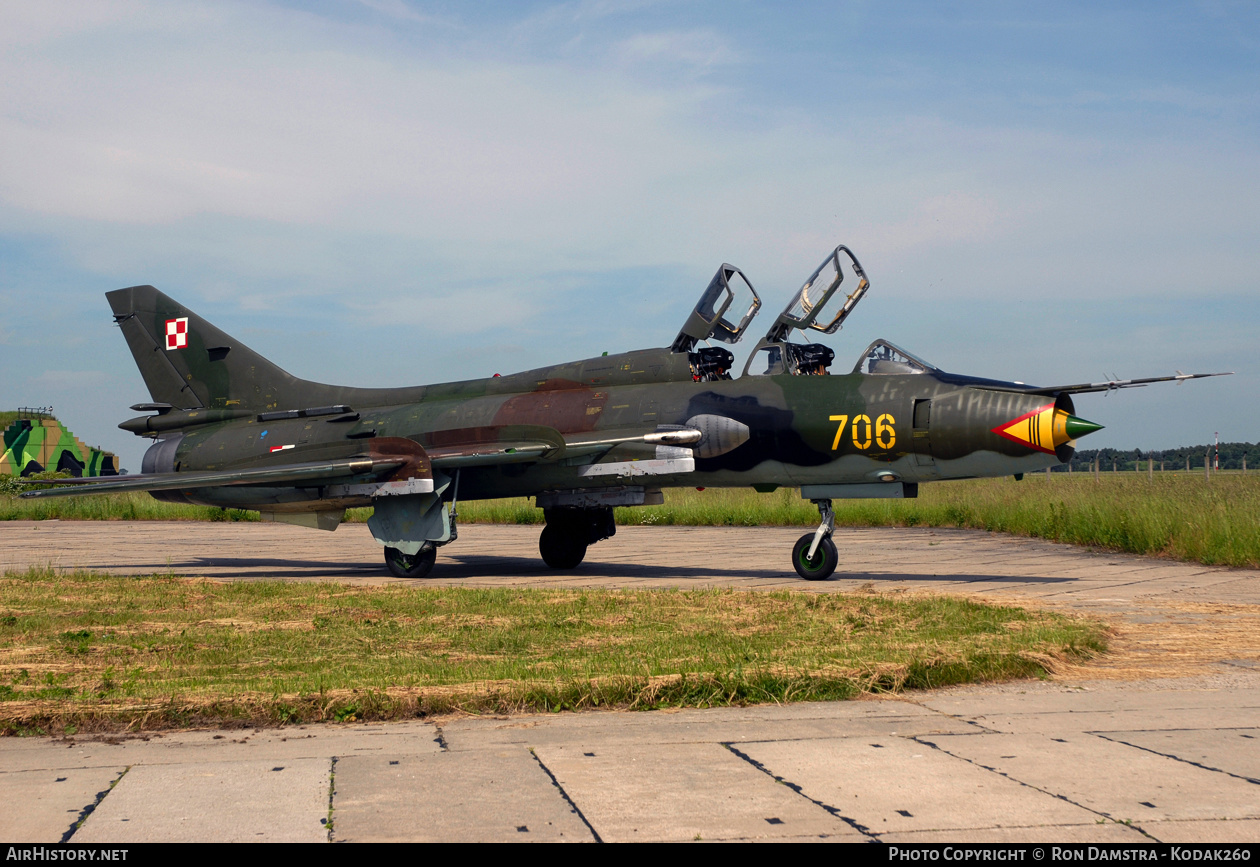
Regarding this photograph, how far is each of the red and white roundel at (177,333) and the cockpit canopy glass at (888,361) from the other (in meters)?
11.9

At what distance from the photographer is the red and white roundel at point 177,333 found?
18.5 metres

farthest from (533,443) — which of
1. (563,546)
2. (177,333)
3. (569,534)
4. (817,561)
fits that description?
(177,333)

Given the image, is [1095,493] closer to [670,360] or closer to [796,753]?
[670,360]

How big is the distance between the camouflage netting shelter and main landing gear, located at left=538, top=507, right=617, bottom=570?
2259 inches

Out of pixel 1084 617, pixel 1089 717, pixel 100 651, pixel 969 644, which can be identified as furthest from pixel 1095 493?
pixel 100 651

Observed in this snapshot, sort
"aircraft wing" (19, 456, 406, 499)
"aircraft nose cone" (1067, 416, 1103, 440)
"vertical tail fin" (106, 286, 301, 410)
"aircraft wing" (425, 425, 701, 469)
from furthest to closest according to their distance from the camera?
"vertical tail fin" (106, 286, 301, 410)
"aircraft wing" (19, 456, 406, 499)
"aircraft wing" (425, 425, 701, 469)
"aircraft nose cone" (1067, 416, 1103, 440)

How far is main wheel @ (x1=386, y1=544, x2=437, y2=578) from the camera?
49.9 feet

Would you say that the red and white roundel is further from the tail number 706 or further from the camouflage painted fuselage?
the tail number 706

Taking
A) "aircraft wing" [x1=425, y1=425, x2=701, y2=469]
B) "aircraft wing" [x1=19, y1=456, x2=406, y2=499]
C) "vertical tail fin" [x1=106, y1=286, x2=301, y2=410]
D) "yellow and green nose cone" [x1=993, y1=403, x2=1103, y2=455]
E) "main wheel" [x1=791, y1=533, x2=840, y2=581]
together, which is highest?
"vertical tail fin" [x1=106, y1=286, x2=301, y2=410]

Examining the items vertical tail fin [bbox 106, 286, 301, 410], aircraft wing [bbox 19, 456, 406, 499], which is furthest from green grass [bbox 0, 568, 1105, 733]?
vertical tail fin [bbox 106, 286, 301, 410]

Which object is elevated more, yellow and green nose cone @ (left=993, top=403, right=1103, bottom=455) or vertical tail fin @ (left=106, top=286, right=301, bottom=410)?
vertical tail fin @ (left=106, top=286, right=301, bottom=410)

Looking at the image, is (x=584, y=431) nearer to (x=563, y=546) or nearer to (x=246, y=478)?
(x=563, y=546)

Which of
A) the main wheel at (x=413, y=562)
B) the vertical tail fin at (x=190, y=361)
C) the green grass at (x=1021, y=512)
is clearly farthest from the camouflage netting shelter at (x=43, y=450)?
the main wheel at (x=413, y=562)

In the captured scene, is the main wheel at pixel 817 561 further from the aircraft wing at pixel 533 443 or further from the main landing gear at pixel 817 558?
the aircraft wing at pixel 533 443
